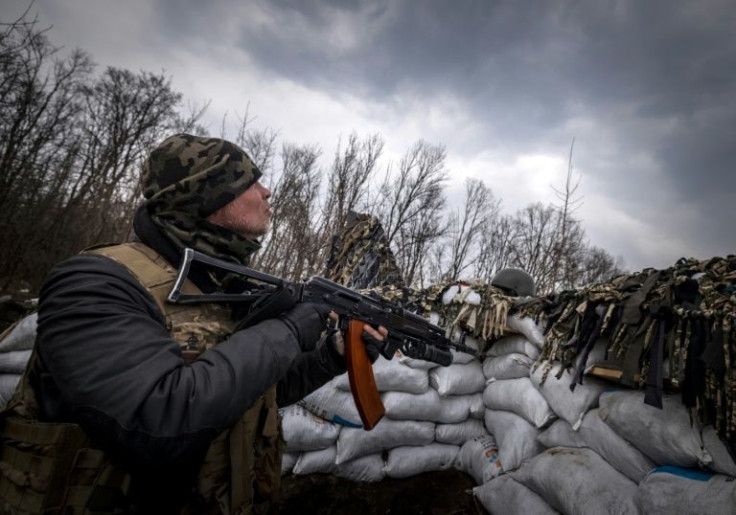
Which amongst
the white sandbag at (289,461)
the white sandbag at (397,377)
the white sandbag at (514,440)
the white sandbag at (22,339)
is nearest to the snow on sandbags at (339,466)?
the white sandbag at (289,461)

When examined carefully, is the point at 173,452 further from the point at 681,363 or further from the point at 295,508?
the point at 681,363

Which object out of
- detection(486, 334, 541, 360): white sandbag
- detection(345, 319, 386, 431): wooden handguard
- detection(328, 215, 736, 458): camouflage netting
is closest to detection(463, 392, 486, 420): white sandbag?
detection(486, 334, 541, 360): white sandbag

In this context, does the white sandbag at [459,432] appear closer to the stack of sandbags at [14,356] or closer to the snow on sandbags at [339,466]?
the snow on sandbags at [339,466]

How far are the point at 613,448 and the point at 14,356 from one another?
450 centimetres

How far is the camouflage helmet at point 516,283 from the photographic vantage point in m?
5.27

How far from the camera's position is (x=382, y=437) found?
11.2 feet

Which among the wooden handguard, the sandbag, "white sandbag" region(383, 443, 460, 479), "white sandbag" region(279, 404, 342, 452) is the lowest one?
"white sandbag" region(383, 443, 460, 479)

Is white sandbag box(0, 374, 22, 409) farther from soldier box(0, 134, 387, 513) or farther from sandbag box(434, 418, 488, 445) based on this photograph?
sandbag box(434, 418, 488, 445)

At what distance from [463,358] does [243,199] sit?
3.41 m

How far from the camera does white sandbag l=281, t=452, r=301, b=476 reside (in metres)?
3.16

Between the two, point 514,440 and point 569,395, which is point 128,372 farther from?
point 514,440

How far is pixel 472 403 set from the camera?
3992 millimetres

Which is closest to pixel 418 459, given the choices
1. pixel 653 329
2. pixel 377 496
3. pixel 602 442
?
pixel 377 496

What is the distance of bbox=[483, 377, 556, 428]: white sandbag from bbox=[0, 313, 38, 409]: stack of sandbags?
419 cm
